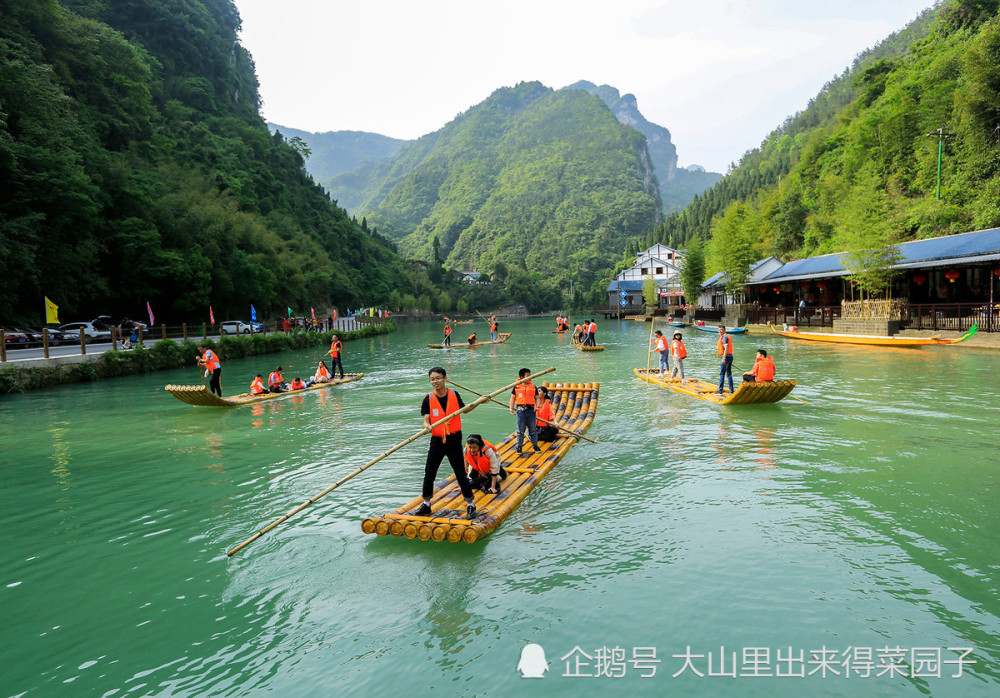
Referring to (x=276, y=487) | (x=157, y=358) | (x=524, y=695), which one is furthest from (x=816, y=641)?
(x=157, y=358)

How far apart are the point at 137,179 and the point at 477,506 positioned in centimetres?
4738

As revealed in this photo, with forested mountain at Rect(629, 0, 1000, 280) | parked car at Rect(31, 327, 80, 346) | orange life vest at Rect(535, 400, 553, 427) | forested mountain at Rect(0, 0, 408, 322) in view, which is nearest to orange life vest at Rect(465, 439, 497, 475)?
orange life vest at Rect(535, 400, 553, 427)

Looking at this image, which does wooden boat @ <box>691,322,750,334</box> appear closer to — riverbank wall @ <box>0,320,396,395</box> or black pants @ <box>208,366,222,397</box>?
riverbank wall @ <box>0,320,396,395</box>

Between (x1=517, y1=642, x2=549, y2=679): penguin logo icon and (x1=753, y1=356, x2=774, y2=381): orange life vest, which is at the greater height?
(x1=753, y1=356, x2=774, y2=381): orange life vest

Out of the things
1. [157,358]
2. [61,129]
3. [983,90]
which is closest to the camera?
[157,358]

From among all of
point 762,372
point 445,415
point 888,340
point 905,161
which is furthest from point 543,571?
A: point 905,161

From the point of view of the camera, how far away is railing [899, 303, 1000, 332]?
27.3m

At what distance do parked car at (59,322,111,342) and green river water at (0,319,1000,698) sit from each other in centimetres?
2312

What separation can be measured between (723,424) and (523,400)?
6.34 meters

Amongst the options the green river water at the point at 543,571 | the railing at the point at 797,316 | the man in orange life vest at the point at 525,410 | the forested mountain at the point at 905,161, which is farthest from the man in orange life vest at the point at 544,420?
the railing at the point at 797,316

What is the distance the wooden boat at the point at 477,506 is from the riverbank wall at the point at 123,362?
813 inches

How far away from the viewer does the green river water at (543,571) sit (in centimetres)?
503

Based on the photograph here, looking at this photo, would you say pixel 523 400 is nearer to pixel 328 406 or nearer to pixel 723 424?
pixel 723 424

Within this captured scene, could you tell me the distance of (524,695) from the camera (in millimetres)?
4719
